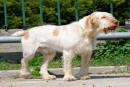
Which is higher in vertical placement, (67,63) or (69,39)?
(69,39)

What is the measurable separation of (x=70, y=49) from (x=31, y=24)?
3086mm

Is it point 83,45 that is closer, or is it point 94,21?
point 94,21

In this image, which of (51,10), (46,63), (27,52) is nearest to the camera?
(27,52)

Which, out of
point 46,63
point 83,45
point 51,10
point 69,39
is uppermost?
point 51,10

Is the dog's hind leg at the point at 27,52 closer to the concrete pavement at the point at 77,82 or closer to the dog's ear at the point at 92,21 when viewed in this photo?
the concrete pavement at the point at 77,82

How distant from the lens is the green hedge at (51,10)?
Result: 976cm

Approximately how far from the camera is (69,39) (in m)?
6.90

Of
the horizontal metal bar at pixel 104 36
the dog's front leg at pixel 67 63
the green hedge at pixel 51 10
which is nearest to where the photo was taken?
the dog's front leg at pixel 67 63

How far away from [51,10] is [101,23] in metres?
3.20

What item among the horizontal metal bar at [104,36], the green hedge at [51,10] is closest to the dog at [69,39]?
the horizontal metal bar at [104,36]

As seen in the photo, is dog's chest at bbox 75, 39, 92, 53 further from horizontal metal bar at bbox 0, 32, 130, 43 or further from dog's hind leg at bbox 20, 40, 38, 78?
horizontal metal bar at bbox 0, 32, 130, 43

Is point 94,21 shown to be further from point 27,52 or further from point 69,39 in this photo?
point 27,52

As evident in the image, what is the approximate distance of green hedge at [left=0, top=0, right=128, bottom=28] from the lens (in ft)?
32.0

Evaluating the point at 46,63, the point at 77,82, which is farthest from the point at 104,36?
the point at 77,82
